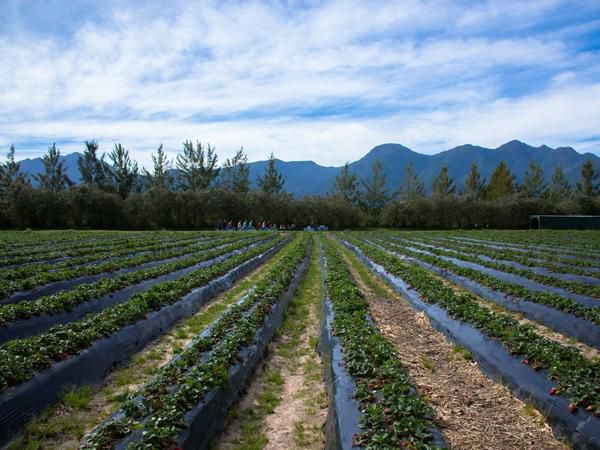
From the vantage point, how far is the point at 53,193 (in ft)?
162

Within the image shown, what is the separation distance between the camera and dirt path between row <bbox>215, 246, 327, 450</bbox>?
16.0ft

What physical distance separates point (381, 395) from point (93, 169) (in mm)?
73576

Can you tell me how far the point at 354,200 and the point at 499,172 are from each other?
1109 inches

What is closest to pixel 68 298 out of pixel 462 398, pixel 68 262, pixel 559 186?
pixel 68 262

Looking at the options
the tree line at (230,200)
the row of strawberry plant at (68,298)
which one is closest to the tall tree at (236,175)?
the tree line at (230,200)

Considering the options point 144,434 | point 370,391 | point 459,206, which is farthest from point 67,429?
point 459,206

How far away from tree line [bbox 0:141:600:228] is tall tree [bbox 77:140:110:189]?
15 cm

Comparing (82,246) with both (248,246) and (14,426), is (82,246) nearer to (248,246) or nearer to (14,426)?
(248,246)

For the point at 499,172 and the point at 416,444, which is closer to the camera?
the point at 416,444

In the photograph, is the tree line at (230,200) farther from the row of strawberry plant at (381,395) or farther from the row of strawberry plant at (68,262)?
the row of strawberry plant at (381,395)

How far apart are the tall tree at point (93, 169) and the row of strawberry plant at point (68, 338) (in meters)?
65.7

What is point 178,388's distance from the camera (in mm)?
5039

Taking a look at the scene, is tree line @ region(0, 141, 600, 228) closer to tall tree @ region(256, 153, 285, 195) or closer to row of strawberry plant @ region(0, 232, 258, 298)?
tall tree @ region(256, 153, 285, 195)

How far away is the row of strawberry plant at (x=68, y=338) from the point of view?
5.18 m
